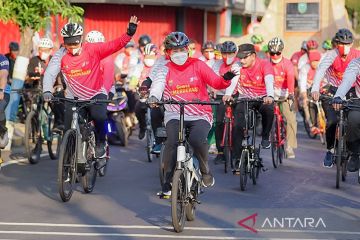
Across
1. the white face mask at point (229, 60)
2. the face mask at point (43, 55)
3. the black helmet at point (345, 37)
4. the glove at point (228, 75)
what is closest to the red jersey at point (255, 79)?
the white face mask at point (229, 60)

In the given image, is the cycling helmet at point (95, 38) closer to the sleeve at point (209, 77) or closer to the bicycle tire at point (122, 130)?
the sleeve at point (209, 77)

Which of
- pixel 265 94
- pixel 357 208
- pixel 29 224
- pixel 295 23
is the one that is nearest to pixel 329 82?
pixel 265 94

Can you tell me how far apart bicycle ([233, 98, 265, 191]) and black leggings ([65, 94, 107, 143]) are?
1.77 m

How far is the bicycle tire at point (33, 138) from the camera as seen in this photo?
15734mm

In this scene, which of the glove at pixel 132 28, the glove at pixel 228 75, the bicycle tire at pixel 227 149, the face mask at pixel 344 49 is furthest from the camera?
the bicycle tire at pixel 227 149

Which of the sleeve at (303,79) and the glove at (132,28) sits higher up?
the glove at (132,28)

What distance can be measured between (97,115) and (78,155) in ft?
2.87

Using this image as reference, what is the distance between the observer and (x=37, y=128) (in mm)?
15938

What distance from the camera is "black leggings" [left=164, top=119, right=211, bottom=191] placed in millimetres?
10820

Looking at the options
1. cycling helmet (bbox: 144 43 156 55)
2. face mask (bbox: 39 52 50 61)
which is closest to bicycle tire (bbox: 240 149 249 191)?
face mask (bbox: 39 52 50 61)

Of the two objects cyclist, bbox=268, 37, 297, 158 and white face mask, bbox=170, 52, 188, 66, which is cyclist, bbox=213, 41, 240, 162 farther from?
white face mask, bbox=170, 52, 188, 66

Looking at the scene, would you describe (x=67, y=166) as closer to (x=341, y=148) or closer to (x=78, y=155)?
(x=78, y=155)

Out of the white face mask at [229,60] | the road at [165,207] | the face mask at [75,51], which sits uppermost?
the face mask at [75,51]

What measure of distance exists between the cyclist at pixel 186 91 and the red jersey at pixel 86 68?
1877 mm
